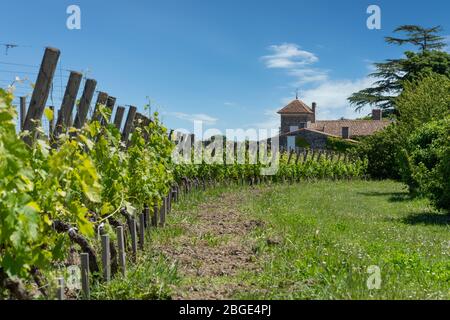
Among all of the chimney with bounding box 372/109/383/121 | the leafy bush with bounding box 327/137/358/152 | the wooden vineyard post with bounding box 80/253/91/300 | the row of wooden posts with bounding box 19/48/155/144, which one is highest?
the chimney with bounding box 372/109/383/121

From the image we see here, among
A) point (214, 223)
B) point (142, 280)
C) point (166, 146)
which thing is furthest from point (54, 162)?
point (166, 146)

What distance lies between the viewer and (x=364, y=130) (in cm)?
6569

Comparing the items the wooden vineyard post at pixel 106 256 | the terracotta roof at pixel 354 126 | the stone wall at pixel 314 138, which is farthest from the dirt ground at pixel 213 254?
the terracotta roof at pixel 354 126

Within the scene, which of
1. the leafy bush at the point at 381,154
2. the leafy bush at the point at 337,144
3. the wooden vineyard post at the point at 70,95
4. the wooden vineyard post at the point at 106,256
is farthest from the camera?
the leafy bush at the point at 337,144

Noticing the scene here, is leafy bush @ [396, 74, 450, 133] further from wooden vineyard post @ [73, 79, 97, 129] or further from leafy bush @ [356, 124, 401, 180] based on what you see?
wooden vineyard post @ [73, 79, 97, 129]

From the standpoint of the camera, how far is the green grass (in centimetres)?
522

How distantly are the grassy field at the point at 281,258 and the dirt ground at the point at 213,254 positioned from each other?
0.01 m

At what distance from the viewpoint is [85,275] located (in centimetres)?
501

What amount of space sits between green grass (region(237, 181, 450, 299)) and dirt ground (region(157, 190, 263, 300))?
0.28 metres

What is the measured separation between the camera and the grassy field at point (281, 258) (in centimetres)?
522

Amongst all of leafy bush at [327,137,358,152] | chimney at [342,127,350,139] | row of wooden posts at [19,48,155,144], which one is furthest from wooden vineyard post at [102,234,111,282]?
chimney at [342,127,350,139]

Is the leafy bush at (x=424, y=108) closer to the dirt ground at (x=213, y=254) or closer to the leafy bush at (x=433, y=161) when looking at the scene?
the leafy bush at (x=433, y=161)

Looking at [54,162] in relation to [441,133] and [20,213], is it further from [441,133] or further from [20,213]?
[441,133]

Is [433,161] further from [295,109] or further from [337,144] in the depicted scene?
[295,109]
